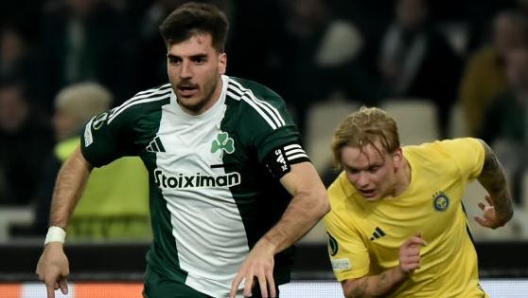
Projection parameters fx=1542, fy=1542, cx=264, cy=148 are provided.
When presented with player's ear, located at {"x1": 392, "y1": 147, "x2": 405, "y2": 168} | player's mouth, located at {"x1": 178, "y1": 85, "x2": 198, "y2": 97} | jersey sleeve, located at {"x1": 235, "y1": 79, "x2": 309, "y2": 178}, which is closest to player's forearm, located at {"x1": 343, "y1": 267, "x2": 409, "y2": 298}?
player's ear, located at {"x1": 392, "y1": 147, "x2": 405, "y2": 168}

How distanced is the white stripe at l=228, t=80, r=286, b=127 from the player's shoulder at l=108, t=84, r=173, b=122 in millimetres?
264

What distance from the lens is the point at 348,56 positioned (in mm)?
10883

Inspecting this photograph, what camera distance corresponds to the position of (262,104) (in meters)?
5.71

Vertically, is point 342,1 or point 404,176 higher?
point 342,1

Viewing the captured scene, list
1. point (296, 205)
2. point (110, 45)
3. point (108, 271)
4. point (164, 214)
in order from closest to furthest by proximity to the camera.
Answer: point (296, 205), point (164, 214), point (108, 271), point (110, 45)

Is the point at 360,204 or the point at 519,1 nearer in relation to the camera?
the point at 360,204

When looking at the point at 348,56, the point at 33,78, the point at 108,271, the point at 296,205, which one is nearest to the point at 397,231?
the point at 296,205

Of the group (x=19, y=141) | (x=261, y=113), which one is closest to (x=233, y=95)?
(x=261, y=113)

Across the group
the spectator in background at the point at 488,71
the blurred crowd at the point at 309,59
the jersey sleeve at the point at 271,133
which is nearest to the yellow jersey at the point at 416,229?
the jersey sleeve at the point at 271,133

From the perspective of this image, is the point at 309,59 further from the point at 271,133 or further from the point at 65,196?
the point at 271,133

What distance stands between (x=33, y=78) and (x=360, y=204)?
18.5 feet

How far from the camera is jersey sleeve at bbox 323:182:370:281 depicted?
596 centimetres

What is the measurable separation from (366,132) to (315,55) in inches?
196

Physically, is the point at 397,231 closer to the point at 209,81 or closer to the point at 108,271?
the point at 209,81
